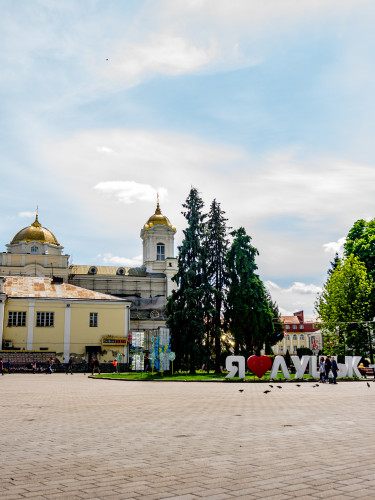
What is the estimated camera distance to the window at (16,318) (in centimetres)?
4381

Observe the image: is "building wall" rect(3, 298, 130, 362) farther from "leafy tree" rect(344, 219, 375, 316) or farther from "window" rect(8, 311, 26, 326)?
"leafy tree" rect(344, 219, 375, 316)

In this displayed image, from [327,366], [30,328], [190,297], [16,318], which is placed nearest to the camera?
[327,366]

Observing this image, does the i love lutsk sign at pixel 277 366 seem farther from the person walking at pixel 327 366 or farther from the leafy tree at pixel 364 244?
the leafy tree at pixel 364 244

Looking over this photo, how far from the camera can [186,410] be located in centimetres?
1218

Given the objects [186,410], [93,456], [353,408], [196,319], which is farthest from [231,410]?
[196,319]

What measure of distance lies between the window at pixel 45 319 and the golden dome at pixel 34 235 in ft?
89.5

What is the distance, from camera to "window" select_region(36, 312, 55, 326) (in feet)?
146

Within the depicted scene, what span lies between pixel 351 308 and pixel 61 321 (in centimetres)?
2604

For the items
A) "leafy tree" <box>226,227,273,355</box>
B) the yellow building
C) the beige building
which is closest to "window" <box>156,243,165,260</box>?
the yellow building

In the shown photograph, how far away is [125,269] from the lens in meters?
80.2

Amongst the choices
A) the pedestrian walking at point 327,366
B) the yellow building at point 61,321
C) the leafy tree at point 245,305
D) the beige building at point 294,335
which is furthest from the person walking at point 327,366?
the beige building at point 294,335

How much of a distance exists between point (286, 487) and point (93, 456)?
9.45 ft

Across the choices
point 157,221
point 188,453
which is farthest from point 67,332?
point 188,453

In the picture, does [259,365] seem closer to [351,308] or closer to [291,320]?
[351,308]
